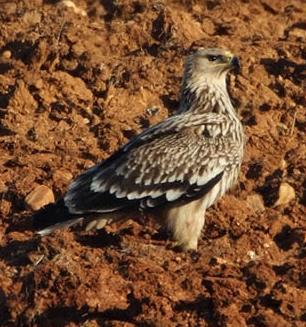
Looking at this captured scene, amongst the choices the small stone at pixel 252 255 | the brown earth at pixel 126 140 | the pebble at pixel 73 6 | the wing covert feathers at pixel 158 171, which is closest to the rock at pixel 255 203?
the brown earth at pixel 126 140

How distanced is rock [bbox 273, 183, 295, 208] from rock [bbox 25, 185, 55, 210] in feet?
7.54

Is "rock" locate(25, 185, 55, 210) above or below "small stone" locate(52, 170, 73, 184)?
above

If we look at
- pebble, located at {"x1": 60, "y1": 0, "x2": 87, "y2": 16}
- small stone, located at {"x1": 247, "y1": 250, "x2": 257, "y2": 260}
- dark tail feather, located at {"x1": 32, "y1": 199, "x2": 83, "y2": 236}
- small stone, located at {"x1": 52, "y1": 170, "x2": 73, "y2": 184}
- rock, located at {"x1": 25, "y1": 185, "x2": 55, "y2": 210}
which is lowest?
pebble, located at {"x1": 60, "y1": 0, "x2": 87, "y2": 16}

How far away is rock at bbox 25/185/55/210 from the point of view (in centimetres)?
1217

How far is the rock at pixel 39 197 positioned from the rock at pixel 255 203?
6.64 feet

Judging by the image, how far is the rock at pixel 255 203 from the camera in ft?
41.2

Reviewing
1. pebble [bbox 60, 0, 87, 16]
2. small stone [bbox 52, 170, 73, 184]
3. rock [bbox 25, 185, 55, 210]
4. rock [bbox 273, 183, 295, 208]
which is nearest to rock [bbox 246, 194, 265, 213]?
rock [bbox 273, 183, 295, 208]

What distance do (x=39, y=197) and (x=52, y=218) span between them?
990mm

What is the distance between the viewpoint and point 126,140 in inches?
541

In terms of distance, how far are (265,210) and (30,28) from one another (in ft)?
16.4

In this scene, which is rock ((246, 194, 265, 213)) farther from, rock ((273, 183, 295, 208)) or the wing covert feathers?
the wing covert feathers

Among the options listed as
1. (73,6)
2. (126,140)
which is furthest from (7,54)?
(126,140)

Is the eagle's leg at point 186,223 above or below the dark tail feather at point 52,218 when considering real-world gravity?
below

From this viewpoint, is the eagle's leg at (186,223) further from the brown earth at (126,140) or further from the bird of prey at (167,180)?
the brown earth at (126,140)
